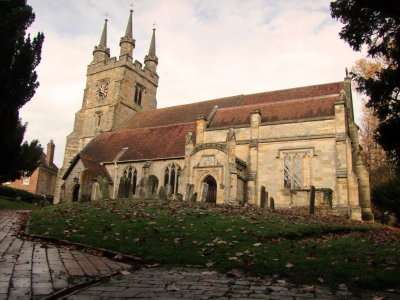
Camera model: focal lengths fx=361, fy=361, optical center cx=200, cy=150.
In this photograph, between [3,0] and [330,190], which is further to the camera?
[330,190]

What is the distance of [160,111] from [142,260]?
116 feet

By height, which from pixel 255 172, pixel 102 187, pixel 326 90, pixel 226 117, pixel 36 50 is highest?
pixel 326 90

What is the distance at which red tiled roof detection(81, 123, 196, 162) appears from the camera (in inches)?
1186

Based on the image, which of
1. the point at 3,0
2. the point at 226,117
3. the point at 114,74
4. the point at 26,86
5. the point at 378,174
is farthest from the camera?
the point at 114,74

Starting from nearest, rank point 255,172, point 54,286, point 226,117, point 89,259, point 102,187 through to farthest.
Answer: point 54,286, point 89,259, point 102,187, point 255,172, point 226,117

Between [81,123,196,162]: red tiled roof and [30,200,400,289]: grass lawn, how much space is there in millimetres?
17180

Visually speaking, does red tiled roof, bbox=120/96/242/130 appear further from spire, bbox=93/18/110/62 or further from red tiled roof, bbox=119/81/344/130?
spire, bbox=93/18/110/62

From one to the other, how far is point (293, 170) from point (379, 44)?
1435 centimetres

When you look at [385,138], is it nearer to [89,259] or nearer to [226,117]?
[89,259]

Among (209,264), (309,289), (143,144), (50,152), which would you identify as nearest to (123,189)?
(143,144)

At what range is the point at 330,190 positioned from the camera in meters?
20.8

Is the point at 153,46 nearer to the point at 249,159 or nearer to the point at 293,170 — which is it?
the point at 249,159

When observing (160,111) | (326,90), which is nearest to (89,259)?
(326,90)

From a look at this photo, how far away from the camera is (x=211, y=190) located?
25.7 meters
